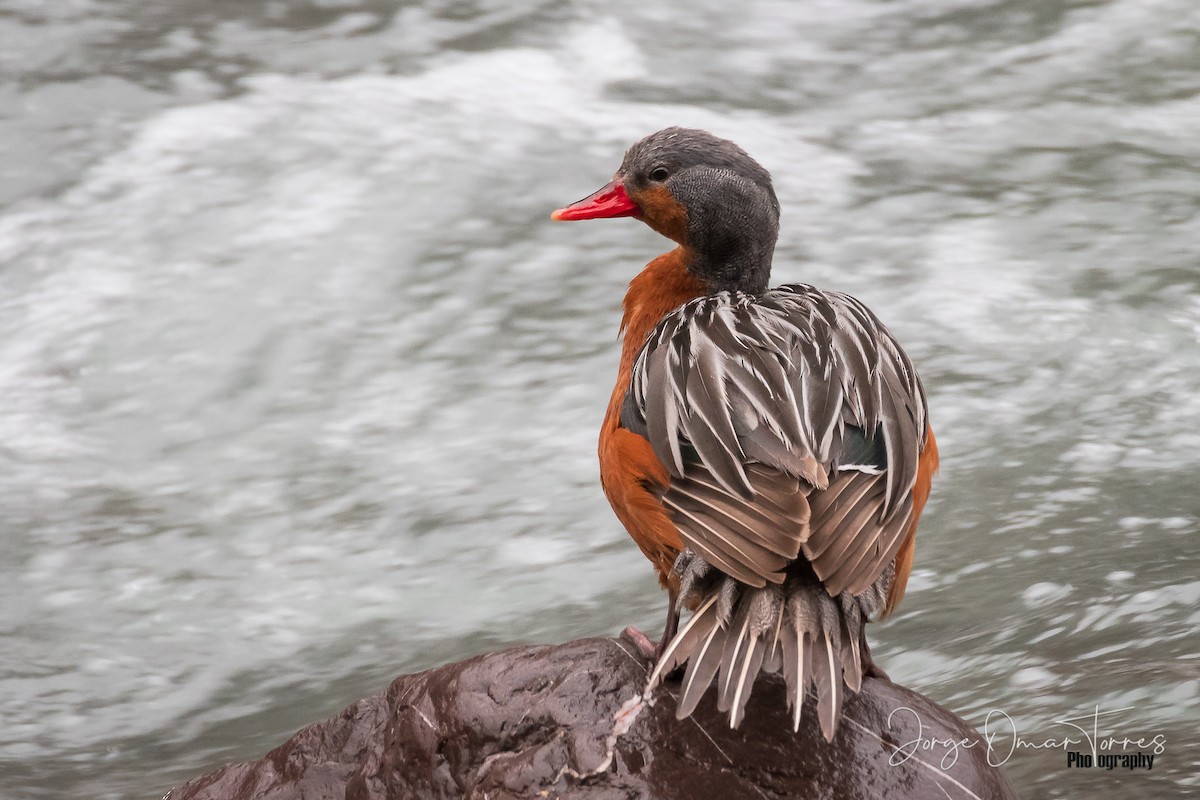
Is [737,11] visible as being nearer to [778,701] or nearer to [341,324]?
[341,324]

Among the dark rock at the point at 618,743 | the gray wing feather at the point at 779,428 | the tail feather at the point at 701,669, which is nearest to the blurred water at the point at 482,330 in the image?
the dark rock at the point at 618,743

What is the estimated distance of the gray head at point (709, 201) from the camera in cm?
639

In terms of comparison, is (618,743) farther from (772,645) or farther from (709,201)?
(709,201)

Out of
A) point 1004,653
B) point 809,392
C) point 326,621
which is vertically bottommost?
point 326,621

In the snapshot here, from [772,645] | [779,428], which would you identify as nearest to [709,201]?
[779,428]

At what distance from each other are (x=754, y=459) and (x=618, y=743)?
1.00m

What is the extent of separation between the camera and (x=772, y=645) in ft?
14.7

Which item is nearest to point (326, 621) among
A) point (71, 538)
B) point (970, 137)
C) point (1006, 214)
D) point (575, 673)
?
point (71, 538)

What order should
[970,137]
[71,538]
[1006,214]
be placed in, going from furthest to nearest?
[970,137] < [1006,214] < [71,538]

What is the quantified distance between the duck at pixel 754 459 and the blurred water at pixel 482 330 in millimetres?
2035

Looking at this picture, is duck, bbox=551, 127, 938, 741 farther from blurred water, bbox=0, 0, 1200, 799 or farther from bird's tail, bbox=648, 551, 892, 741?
blurred water, bbox=0, 0, 1200, 799

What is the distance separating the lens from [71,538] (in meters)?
9.86

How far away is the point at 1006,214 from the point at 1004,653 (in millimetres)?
6162

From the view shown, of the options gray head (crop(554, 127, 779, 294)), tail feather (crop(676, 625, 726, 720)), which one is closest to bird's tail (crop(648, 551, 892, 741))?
tail feather (crop(676, 625, 726, 720))
